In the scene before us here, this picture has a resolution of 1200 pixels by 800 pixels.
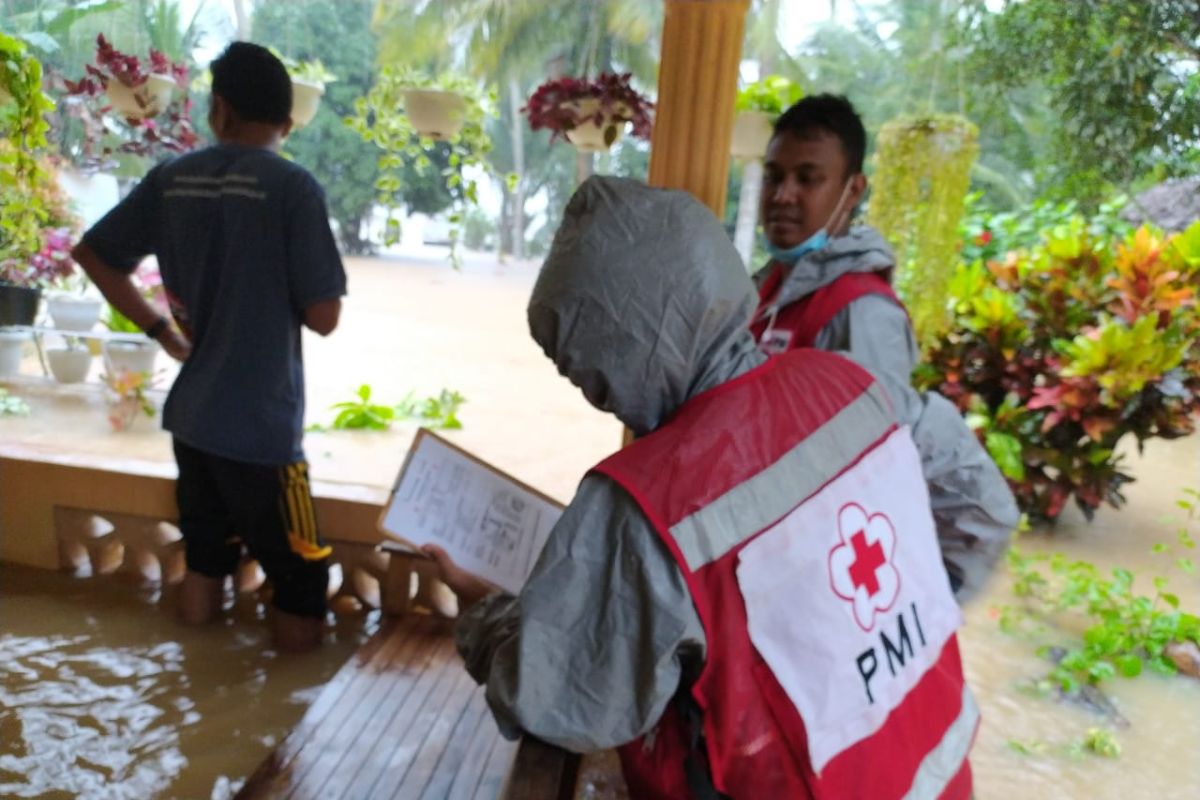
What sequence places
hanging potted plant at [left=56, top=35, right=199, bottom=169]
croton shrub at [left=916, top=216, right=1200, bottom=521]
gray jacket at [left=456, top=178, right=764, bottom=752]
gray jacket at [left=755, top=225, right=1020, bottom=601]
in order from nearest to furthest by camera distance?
gray jacket at [left=456, top=178, right=764, bottom=752]
gray jacket at [left=755, top=225, right=1020, bottom=601]
hanging potted plant at [left=56, top=35, right=199, bottom=169]
croton shrub at [left=916, top=216, right=1200, bottom=521]

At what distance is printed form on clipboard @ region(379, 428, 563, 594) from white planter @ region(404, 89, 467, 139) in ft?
4.49

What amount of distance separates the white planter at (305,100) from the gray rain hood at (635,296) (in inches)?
73.1

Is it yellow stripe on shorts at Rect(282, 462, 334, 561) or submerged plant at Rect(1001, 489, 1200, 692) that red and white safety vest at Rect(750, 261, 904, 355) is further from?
submerged plant at Rect(1001, 489, 1200, 692)

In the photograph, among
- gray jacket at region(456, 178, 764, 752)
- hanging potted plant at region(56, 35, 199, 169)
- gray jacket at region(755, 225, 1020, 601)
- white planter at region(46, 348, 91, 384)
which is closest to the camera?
gray jacket at region(456, 178, 764, 752)

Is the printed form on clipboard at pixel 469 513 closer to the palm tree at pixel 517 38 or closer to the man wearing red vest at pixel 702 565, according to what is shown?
the man wearing red vest at pixel 702 565

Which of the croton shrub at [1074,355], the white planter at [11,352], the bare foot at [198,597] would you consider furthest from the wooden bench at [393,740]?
the croton shrub at [1074,355]

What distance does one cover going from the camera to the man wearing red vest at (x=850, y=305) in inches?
51.0

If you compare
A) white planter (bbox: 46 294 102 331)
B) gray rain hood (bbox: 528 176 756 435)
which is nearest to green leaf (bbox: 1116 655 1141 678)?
gray rain hood (bbox: 528 176 756 435)

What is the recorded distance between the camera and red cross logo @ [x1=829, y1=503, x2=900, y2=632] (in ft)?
2.86

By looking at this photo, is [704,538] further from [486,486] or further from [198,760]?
[198,760]

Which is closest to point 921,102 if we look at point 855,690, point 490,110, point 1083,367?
point 1083,367

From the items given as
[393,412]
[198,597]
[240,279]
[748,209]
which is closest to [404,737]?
[198,597]

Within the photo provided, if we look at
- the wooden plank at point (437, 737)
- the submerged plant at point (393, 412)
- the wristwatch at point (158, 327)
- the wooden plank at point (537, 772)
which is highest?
the wristwatch at point (158, 327)

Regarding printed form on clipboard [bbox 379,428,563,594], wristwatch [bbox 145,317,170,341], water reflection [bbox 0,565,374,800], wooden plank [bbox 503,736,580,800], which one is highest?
wristwatch [bbox 145,317,170,341]
